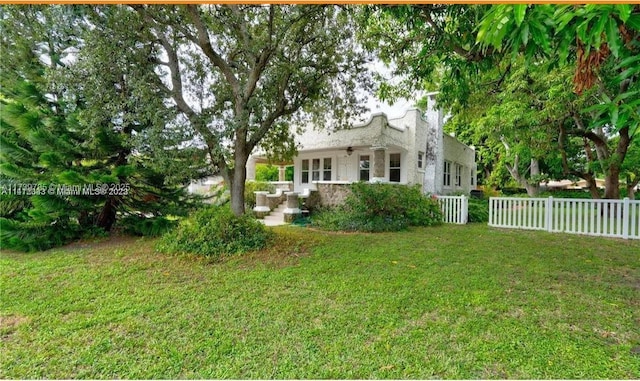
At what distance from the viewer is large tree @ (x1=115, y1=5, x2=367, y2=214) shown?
6.04 m

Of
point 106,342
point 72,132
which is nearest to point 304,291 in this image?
point 106,342

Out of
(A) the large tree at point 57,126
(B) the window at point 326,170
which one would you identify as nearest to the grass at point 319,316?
(A) the large tree at point 57,126

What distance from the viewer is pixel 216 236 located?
20.0 ft

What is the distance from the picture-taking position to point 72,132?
6621 millimetres

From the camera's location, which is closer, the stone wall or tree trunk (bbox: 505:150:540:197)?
the stone wall

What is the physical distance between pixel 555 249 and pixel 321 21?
732cm

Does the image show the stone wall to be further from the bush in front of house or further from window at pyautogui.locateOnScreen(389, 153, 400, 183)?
window at pyautogui.locateOnScreen(389, 153, 400, 183)

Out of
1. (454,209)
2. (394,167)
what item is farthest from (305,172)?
(454,209)

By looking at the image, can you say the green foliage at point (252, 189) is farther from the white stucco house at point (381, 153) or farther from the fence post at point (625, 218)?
Answer: the fence post at point (625, 218)

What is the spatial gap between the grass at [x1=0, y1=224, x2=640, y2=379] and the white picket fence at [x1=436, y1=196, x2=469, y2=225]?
4.91 m

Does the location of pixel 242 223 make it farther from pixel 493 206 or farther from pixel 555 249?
pixel 493 206

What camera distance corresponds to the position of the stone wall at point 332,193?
11523 mm

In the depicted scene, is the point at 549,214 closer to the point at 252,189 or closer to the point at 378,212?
the point at 378,212

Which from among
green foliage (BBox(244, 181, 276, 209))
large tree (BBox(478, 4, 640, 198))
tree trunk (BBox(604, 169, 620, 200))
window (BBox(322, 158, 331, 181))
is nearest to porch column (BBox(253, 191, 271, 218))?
green foliage (BBox(244, 181, 276, 209))
